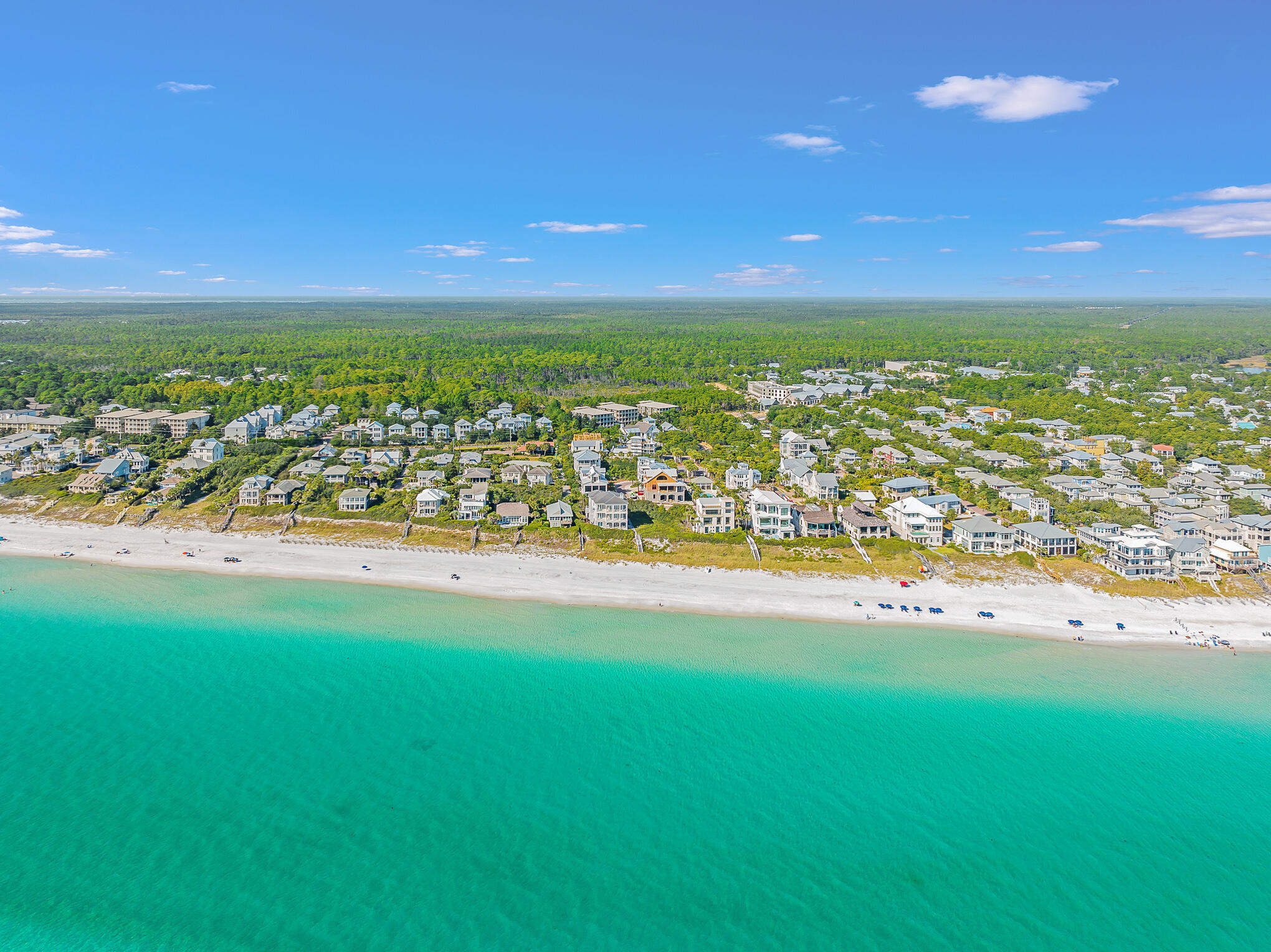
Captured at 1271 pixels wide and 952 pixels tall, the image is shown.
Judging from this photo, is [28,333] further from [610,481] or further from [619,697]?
[619,697]

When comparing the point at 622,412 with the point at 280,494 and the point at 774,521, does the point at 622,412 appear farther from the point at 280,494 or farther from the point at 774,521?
the point at 280,494

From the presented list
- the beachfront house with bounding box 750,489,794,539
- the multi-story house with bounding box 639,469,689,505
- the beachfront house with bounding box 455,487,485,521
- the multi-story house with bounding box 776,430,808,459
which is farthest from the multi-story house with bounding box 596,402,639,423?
the beachfront house with bounding box 750,489,794,539

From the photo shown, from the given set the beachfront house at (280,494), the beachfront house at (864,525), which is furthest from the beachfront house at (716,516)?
the beachfront house at (280,494)

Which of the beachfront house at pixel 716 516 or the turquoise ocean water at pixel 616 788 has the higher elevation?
the beachfront house at pixel 716 516

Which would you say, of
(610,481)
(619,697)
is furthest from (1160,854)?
(610,481)

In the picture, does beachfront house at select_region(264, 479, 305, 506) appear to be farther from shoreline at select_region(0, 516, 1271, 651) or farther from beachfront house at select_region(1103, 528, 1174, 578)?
beachfront house at select_region(1103, 528, 1174, 578)

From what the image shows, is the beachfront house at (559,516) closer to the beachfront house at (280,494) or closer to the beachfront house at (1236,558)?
the beachfront house at (280,494)

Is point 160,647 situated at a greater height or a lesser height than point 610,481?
lesser
